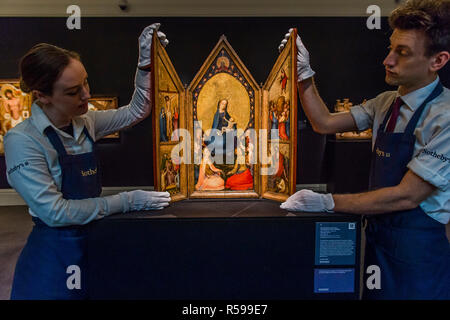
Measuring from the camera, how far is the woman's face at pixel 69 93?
4.81ft

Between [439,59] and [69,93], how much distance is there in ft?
5.25

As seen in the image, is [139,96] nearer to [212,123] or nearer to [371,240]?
[212,123]

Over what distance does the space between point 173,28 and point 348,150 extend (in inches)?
143

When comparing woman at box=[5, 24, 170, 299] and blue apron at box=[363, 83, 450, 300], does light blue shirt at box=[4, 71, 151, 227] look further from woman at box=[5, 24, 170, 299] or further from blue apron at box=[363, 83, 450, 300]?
blue apron at box=[363, 83, 450, 300]

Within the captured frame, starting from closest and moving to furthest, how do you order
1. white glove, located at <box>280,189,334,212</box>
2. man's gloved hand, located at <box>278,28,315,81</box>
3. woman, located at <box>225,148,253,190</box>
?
1. white glove, located at <box>280,189,334,212</box>
2. man's gloved hand, located at <box>278,28,315,81</box>
3. woman, located at <box>225,148,253,190</box>

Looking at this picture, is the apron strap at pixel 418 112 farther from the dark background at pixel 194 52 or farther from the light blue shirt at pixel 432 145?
the dark background at pixel 194 52

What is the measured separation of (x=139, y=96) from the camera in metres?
1.82

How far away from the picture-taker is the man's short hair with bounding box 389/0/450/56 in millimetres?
1364

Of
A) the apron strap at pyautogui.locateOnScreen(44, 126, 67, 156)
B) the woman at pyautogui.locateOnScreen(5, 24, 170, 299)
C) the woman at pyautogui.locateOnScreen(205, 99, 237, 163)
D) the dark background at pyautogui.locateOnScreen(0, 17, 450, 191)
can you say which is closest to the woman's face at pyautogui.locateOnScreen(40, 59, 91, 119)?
the woman at pyautogui.locateOnScreen(5, 24, 170, 299)

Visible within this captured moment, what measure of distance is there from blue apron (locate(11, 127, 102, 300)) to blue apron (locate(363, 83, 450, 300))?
53.5 inches

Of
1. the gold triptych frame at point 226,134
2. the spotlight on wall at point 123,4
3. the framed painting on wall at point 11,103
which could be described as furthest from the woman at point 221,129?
the framed painting on wall at point 11,103

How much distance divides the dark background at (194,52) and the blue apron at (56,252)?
14.9ft
